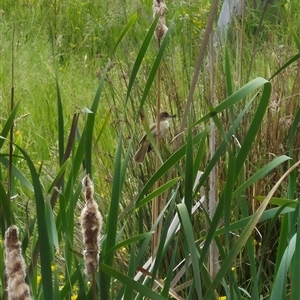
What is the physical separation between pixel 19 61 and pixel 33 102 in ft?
1.84

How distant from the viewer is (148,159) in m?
2.74

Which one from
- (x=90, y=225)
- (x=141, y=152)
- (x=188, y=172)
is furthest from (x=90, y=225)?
(x=141, y=152)

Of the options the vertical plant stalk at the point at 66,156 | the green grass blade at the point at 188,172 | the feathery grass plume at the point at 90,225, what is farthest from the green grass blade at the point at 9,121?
the feathery grass plume at the point at 90,225

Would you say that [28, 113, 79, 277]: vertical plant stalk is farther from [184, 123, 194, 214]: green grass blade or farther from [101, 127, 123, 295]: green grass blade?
[184, 123, 194, 214]: green grass blade

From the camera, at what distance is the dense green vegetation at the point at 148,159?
1.37 m

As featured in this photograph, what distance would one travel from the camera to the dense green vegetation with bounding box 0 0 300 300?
137 cm

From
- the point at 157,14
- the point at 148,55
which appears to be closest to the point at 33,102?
the point at 148,55

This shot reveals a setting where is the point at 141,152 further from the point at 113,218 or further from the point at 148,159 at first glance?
the point at 113,218

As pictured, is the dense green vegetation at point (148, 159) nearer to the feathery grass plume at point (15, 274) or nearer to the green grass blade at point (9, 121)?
the green grass blade at point (9, 121)

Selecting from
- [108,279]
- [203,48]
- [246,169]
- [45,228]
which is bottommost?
[246,169]

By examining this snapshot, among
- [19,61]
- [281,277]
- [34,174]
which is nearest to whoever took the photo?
[34,174]

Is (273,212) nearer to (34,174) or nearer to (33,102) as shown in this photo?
(34,174)

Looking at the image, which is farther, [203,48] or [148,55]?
[148,55]

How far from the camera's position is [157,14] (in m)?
1.51
